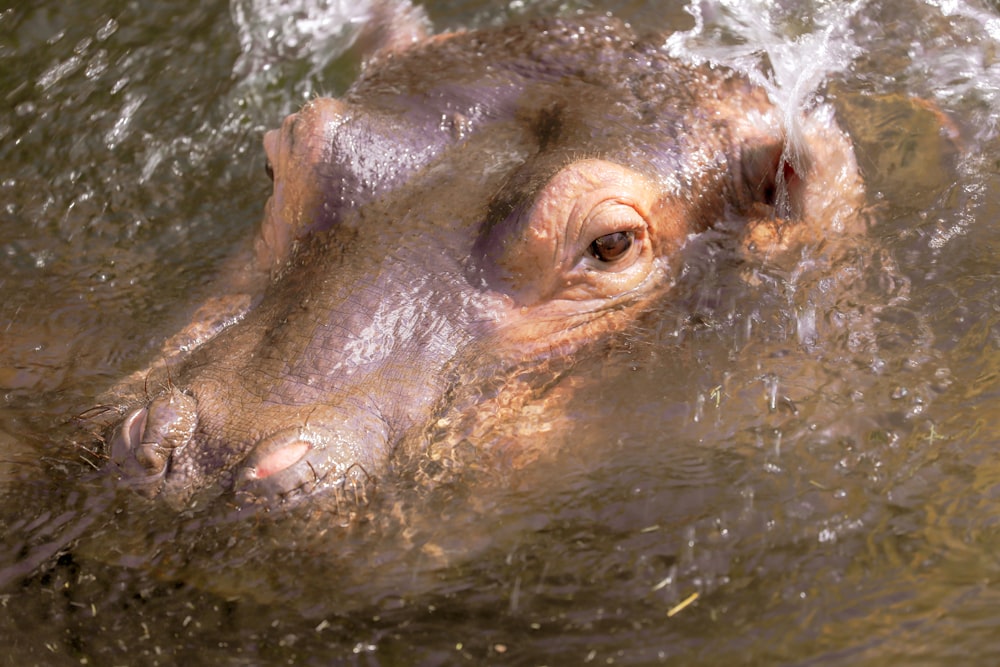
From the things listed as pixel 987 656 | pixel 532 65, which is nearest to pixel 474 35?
pixel 532 65

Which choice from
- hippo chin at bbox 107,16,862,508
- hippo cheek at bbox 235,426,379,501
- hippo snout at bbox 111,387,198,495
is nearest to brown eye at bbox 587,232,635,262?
hippo chin at bbox 107,16,862,508

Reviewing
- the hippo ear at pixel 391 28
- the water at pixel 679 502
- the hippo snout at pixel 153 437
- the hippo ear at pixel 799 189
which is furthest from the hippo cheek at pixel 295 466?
the hippo ear at pixel 391 28

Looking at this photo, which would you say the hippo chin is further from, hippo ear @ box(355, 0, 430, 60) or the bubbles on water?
the bubbles on water

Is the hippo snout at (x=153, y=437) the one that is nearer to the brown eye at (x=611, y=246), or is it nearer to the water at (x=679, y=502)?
the water at (x=679, y=502)

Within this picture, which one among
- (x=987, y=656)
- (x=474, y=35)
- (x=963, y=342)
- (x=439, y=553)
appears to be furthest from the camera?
(x=474, y=35)

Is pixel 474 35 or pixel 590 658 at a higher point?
pixel 474 35

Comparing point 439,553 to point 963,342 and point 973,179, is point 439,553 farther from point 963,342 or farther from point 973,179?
point 973,179

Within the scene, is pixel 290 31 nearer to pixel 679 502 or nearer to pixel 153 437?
pixel 153 437

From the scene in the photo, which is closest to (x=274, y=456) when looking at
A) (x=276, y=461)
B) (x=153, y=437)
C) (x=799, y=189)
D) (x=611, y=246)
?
(x=276, y=461)
